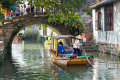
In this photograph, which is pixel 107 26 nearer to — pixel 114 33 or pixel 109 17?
pixel 109 17

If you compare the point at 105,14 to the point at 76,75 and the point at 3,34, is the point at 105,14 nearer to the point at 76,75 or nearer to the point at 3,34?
the point at 3,34

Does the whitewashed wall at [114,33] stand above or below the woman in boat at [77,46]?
above

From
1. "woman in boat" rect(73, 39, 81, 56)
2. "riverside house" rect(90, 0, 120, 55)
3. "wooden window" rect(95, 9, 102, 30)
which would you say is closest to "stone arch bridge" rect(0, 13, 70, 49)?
"wooden window" rect(95, 9, 102, 30)

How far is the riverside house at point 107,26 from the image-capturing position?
75.1 feet

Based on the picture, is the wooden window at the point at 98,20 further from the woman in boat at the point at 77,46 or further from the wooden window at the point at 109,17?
the woman in boat at the point at 77,46

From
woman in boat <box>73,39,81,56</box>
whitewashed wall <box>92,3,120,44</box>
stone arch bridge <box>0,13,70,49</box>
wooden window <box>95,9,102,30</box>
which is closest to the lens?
woman in boat <box>73,39,81,56</box>

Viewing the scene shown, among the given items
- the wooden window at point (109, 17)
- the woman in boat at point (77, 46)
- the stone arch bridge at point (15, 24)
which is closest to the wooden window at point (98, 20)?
the wooden window at point (109, 17)

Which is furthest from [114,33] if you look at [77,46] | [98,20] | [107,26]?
[77,46]

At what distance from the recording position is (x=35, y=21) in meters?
29.6

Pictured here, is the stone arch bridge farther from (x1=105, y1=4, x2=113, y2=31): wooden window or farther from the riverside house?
(x1=105, y1=4, x2=113, y2=31): wooden window

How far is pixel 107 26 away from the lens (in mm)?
25234

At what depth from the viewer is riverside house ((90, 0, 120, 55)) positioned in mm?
22891

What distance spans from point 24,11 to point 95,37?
8.27 meters

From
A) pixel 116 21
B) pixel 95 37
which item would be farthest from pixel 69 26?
pixel 116 21
